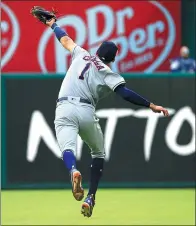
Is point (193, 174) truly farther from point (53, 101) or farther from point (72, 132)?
point (72, 132)

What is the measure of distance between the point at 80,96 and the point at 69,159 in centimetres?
73

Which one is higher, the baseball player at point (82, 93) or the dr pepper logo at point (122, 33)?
the baseball player at point (82, 93)

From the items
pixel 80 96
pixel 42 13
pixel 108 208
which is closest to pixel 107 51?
pixel 80 96

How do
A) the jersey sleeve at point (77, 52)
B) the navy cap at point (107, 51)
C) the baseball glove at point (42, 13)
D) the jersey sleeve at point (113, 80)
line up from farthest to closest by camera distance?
the jersey sleeve at point (77, 52) → the baseball glove at point (42, 13) → the navy cap at point (107, 51) → the jersey sleeve at point (113, 80)

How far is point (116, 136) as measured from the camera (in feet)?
55.1

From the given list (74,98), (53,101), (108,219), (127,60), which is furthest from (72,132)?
(127,60)

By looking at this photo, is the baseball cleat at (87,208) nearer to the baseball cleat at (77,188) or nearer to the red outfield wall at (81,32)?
the baseball cleat at (77,188)

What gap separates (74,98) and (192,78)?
7.01 metres

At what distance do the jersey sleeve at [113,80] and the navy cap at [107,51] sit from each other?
0.57 ft

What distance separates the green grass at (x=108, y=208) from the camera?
13.5 m

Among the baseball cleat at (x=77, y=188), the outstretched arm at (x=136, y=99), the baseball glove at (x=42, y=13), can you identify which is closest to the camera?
the baseball cleat at (x=77, y=188)

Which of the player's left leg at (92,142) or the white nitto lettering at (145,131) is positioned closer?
the player's left leg at (92,142)

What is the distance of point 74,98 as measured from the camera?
33.2 feet

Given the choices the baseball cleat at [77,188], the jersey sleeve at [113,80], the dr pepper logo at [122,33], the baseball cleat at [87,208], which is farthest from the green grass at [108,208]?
the dr pepper logo at [122,33]
